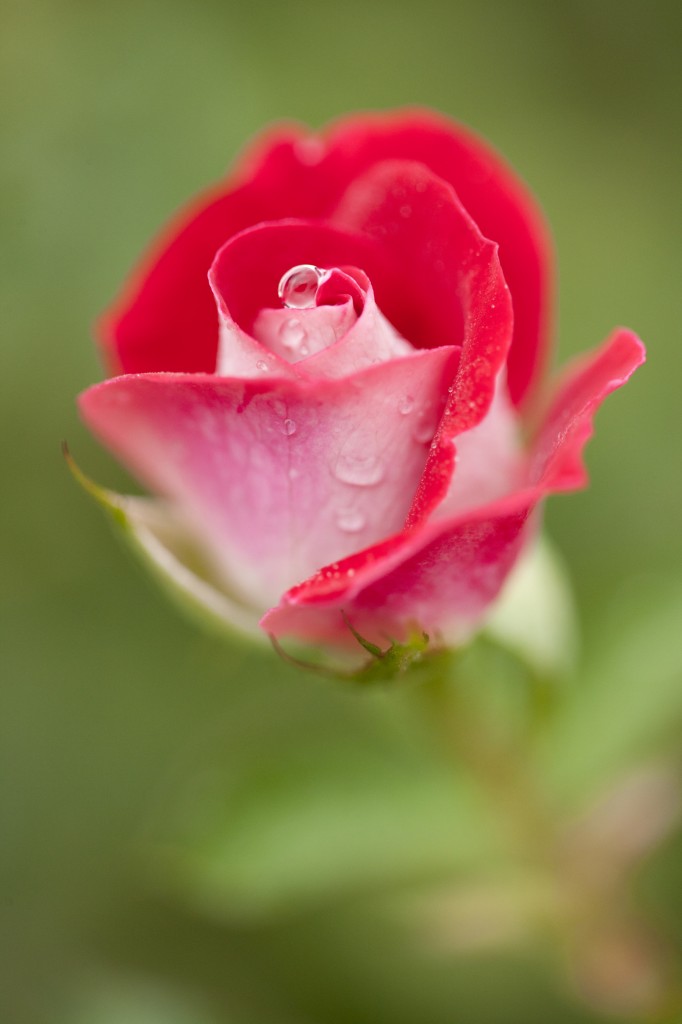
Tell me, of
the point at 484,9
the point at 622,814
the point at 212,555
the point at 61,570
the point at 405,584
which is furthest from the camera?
the point at 484,9

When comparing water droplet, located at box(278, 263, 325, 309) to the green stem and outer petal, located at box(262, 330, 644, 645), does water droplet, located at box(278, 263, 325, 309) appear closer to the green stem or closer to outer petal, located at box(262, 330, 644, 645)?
outer petal, located at box(262, 330, 644, 645)

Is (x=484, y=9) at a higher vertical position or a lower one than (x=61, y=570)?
higher

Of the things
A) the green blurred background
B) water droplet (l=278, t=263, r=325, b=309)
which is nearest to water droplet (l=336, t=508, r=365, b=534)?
water droplet (l=278, t=263, r=325, b=309)

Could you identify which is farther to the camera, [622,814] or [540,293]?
[622,814]

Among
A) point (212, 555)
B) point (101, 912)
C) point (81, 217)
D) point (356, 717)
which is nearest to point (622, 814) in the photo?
point (356, 717)

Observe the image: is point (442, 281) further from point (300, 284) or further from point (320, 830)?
point (320, 830)

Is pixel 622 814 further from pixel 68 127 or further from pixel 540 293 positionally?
pixel 68 127

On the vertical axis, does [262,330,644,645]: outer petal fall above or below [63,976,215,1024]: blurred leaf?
above
